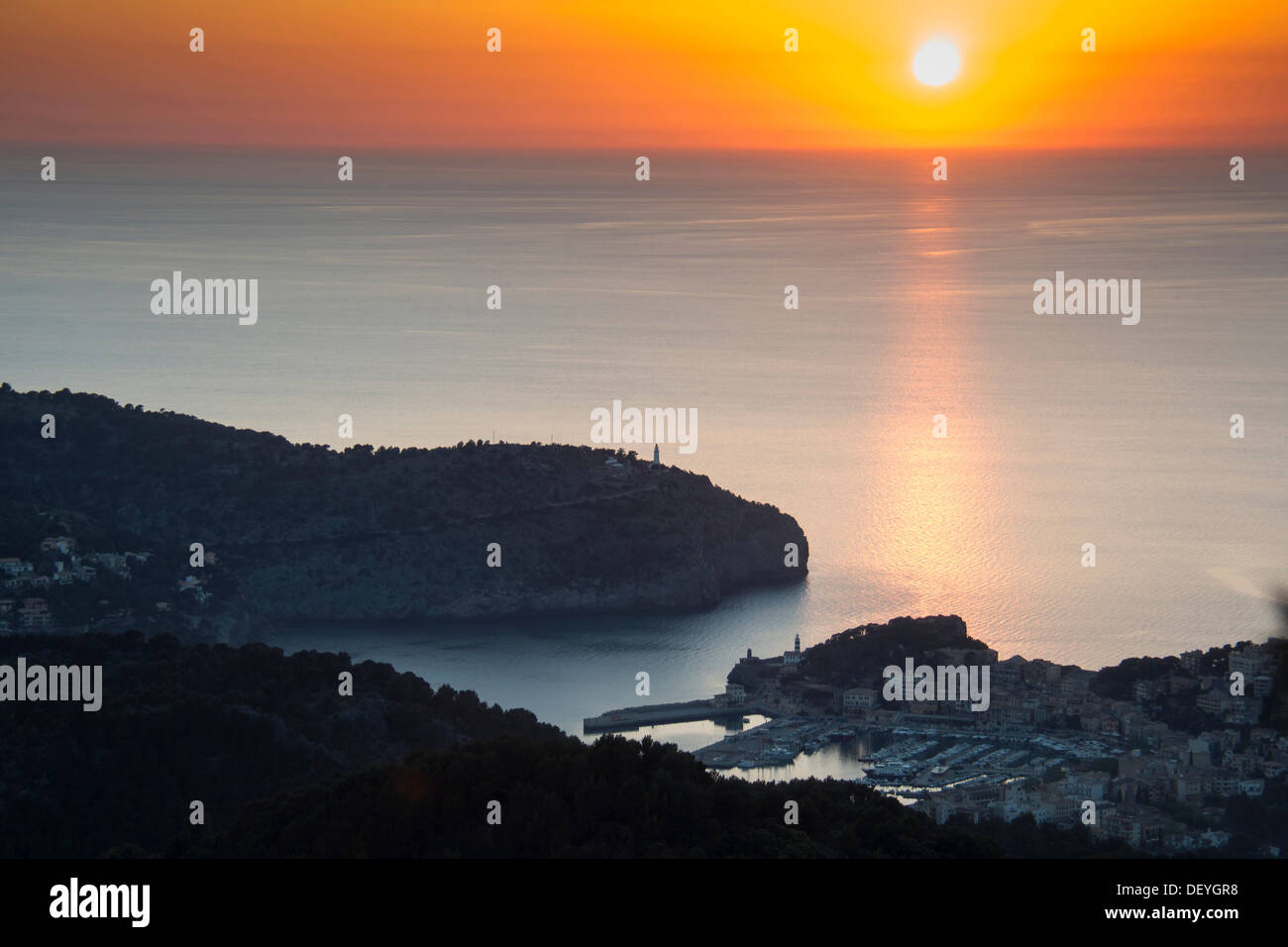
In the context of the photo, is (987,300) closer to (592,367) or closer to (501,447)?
(592,367)

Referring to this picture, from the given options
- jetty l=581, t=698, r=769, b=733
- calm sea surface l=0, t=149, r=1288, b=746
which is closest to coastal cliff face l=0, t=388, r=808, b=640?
calm sea surface l=0, t=149, r=1288, b=746

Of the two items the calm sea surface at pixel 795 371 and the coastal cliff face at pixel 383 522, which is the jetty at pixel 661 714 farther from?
the coastal cliff face at pixel 383 522

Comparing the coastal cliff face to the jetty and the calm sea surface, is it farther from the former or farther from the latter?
the jetty

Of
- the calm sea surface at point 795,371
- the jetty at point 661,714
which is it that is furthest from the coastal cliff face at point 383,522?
the jetty at point 661,714

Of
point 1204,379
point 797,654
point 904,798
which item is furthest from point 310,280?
point 904,798

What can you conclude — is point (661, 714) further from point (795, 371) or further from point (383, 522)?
point (795, 371)
